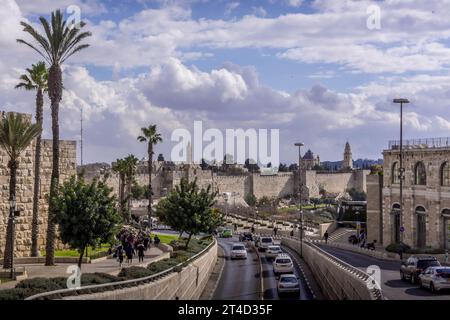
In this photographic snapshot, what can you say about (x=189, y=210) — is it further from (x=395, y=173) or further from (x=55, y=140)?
(x=395, y=173)

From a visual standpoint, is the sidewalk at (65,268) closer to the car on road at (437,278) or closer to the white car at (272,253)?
the car on road at (437,278)

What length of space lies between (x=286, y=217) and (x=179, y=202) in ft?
204

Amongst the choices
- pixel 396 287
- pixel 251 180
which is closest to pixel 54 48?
pixel 396 287

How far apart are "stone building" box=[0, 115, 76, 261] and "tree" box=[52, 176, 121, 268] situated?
400 centimetres

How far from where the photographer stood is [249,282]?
3716 cm

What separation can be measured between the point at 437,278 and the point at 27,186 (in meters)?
21.6

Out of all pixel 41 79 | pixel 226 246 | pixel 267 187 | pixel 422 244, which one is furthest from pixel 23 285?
pixel 267 187

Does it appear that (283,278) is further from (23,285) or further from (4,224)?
(23,285)

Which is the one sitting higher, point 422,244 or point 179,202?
point 179,202

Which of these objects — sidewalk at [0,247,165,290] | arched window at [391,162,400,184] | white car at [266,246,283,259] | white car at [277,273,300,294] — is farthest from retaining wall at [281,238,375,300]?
arched window at [391,162,400,184]

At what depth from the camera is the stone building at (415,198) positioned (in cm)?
5169

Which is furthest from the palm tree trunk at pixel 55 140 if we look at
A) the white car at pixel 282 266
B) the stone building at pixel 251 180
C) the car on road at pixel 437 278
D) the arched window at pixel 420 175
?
the stone building at pixel 251 180

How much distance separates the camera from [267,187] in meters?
149
